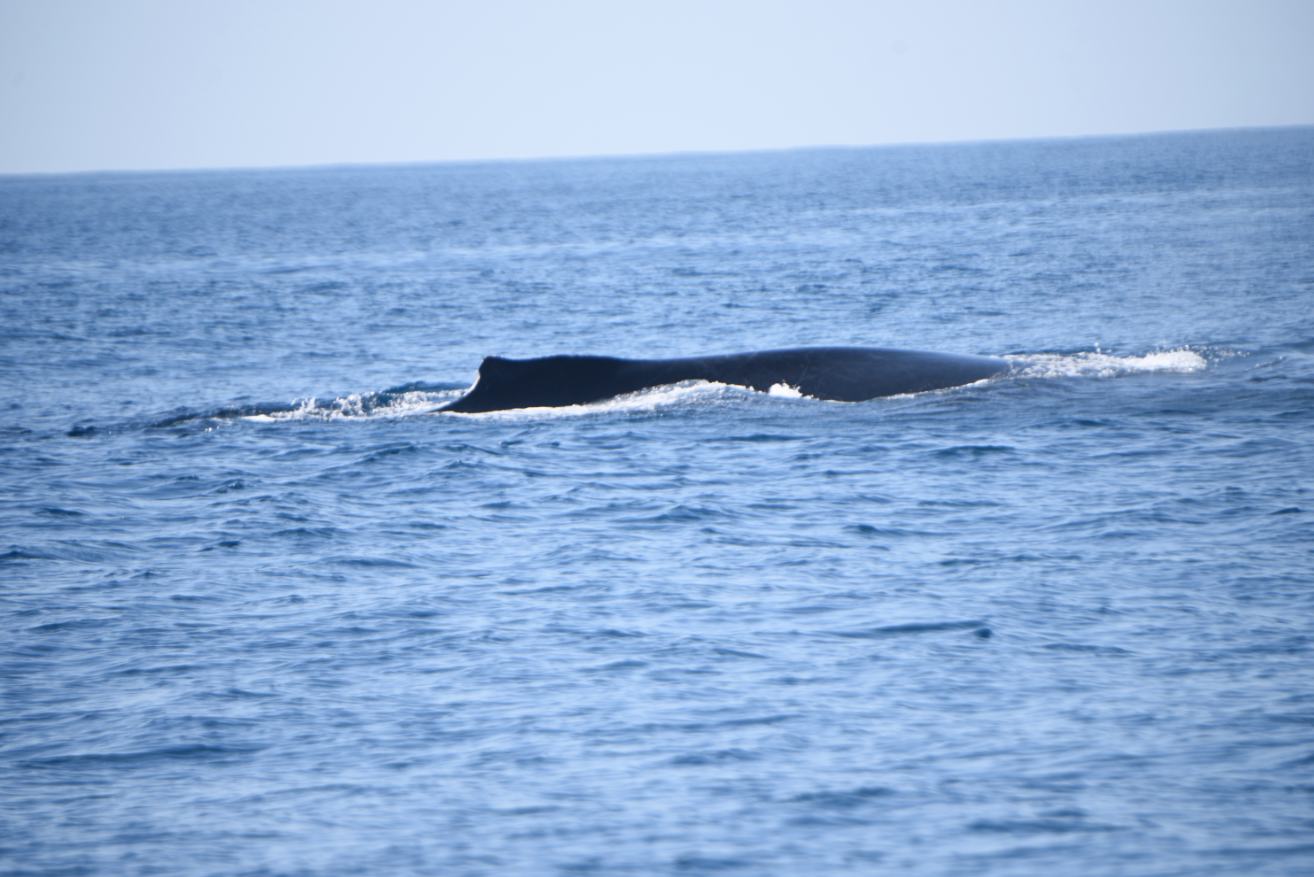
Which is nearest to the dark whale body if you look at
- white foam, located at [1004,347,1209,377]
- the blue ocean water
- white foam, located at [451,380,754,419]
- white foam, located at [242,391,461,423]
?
white foam, located at [451,380,754,419]

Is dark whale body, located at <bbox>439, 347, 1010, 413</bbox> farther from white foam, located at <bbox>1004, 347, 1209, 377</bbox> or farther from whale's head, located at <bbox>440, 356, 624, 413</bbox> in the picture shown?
white foam, located at <bbox>1004, 347, 1209, 377</bbox>

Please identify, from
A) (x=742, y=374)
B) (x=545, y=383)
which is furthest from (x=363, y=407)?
(x=742, y=374)

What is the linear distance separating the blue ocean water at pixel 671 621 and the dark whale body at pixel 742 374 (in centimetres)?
36

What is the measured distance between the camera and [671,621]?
970cm

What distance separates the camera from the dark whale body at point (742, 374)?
1748 centimetres

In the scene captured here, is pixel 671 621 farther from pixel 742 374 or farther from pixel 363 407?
pixel 363 407

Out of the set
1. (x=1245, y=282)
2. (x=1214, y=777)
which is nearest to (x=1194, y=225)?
(x=1245, y=282)

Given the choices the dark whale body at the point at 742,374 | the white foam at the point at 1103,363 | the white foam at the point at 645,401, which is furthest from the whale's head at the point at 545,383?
the white foam at the point at 1103,363

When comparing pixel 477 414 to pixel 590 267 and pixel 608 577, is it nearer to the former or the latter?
pixel 608 577

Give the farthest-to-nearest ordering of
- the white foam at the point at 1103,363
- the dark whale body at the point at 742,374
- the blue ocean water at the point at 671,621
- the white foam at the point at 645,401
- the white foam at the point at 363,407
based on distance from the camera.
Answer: the white foam at the point at 363,407, the white foam at the point at 1103,363, the white foam at the point at 645,401, the dark whale body at the point at 742,374, the blue ocean water at the point at 671,621

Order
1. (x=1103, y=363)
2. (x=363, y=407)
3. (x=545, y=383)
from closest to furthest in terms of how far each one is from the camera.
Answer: (x=545, y=383) < (x=1103, y=363) < (x=363, y=407)

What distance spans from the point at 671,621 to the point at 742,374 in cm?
867

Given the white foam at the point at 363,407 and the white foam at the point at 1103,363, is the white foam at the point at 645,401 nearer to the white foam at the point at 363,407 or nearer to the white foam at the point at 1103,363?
the white foam at the point at 363,407

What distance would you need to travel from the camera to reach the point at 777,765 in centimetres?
721
